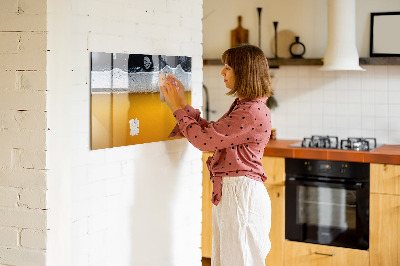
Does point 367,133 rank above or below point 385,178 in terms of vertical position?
above

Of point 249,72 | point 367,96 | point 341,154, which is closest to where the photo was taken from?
point 249,72

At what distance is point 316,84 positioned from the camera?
494 centimetres

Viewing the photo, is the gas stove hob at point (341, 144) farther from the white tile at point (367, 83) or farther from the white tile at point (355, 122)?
the white tile at point (367, 83)

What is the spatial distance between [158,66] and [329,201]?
2001 millimetres

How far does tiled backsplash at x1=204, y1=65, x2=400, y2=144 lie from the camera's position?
471 centimetres

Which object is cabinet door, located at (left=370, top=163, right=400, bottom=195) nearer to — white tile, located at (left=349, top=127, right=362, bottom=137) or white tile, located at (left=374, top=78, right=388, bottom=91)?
white tile, located at (left=349, top=127, right=362, bottom=137)

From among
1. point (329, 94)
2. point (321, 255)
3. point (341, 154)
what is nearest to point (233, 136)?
point (341, 154)

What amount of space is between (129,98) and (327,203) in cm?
215

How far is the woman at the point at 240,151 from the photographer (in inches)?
108

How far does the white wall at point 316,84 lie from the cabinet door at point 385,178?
0.71 metres

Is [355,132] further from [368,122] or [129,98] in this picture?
[129,98]

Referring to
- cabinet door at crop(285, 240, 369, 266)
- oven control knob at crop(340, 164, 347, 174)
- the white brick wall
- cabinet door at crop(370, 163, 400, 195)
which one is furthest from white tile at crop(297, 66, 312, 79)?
the white brick wall

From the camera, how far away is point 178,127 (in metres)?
2.97

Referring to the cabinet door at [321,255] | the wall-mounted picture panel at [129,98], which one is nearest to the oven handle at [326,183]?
the cabinet door at [321,255]
